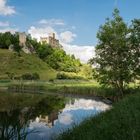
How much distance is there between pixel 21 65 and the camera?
17500 centimetres

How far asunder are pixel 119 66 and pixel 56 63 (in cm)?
15218

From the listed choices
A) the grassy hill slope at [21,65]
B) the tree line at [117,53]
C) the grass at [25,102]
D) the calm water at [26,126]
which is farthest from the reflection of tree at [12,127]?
the grassy hill slope at [21,65]

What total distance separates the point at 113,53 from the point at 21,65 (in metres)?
131

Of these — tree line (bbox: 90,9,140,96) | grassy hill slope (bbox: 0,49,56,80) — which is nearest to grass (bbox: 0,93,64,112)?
tree line (bbox: 90,9,140,96)

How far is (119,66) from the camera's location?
157 ft

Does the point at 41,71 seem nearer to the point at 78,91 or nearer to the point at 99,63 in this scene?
the point at 78,91

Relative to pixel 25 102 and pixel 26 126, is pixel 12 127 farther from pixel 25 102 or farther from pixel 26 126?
pixel 25 102

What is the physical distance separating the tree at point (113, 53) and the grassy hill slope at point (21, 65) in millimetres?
111283

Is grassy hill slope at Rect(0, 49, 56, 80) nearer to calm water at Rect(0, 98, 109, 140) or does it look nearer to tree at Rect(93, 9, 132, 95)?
tree at Rect(93, 9, 132, 95)

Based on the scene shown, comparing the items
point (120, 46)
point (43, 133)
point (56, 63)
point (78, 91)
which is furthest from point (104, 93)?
point (56, 63)

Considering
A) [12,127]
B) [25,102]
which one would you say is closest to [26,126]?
[12,127]

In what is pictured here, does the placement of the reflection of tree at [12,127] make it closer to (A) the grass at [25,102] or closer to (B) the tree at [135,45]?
(A) the grass at [25,102]

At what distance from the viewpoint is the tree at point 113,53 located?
46938 millimetres

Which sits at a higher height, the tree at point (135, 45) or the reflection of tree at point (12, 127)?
the tree at point (135, 45)
